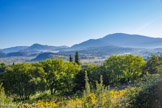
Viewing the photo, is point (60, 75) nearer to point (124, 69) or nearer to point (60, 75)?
point (60, 75)

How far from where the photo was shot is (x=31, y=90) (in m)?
22.0

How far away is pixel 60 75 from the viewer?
22.6m

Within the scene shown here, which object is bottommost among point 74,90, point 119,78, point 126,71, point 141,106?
point 74,90

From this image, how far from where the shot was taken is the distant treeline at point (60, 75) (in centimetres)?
2123

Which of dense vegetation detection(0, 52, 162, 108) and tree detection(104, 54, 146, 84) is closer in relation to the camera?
dense vegetation detection(0, 52, 162, 108)

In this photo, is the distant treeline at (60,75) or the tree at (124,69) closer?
the distant treeline at (60,75)

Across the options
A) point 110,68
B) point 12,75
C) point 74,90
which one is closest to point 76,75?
point 74,90

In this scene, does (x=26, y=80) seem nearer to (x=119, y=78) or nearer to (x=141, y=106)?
(x=119, y=78)

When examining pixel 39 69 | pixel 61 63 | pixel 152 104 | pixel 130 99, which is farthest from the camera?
pixel 61 63

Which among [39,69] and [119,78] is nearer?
[39,69]

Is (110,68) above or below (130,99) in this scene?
below

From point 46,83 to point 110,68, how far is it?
12.8m

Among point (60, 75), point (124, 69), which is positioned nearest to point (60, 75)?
point (60, 75)

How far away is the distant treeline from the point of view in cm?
2123
